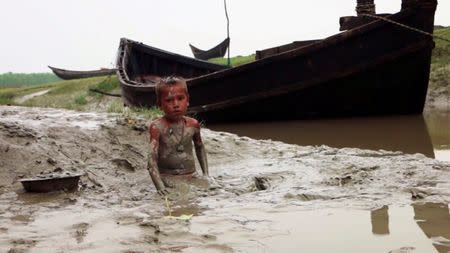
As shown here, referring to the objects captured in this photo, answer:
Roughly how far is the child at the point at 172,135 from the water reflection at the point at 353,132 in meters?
3.13

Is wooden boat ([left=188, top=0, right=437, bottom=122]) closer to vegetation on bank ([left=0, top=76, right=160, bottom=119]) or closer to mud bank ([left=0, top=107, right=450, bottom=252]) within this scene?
mud bank ([left=0, top=107, right=450, bottom=252])

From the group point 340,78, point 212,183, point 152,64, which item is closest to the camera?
point 212,183

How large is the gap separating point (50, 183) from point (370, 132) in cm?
549

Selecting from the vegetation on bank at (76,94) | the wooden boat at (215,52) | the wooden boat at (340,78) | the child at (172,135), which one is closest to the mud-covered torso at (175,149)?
the child at (172,135)

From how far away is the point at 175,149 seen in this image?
432 centimetres

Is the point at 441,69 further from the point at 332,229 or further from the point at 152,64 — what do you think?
the point at 332,229

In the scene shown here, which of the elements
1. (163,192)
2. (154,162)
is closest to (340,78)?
(154,162)

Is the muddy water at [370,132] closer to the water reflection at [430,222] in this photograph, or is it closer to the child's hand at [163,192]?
the water reflection at [430,222]

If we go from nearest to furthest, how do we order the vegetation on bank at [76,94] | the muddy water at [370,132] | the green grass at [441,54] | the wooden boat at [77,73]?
the muddy water at [370,132]
the green grass at [441,54]
the vegetation on bank at [76,94]
the wooden boat at [77,73]

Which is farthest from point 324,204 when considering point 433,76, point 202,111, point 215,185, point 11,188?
point 433,76

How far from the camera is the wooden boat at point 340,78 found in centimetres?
964

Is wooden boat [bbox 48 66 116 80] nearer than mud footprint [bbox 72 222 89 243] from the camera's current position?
No

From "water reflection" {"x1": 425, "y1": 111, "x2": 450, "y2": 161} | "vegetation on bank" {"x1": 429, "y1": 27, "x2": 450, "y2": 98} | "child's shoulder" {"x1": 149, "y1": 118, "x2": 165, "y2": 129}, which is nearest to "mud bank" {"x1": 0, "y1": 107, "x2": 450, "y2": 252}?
"child's shoulder" {"x1": 149, "y1": 118, "x2": 165, "y2": 129}

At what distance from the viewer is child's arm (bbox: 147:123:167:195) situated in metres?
3.99
